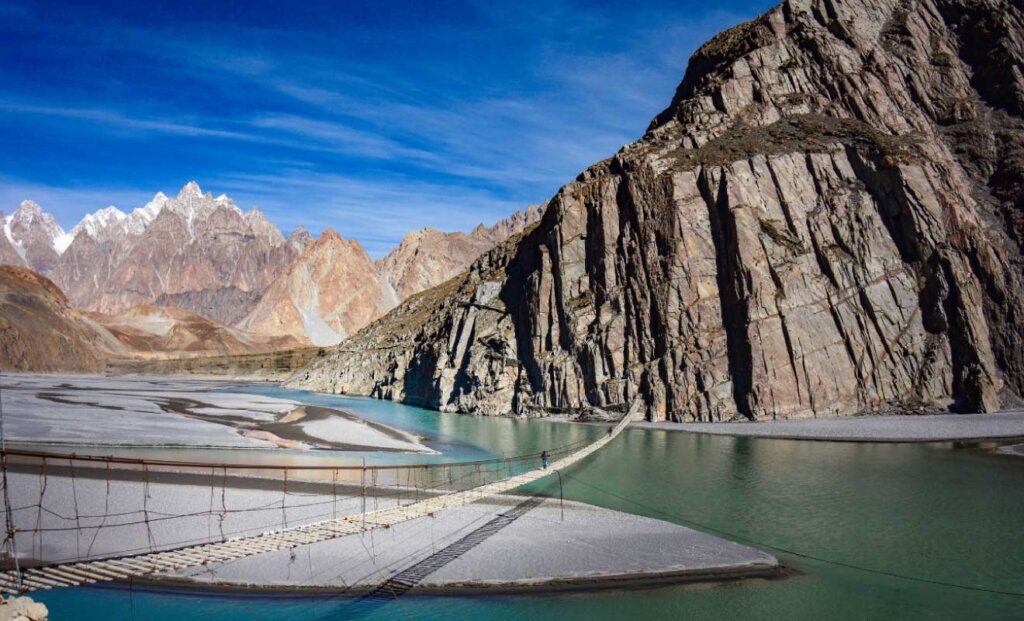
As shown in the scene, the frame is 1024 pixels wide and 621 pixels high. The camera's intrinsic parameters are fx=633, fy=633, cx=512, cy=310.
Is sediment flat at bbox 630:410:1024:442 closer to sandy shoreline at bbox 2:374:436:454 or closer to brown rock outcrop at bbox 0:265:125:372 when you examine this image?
sandy shoreline at bbox 2:374:436:454

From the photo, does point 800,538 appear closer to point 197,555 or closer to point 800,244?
point 197,555

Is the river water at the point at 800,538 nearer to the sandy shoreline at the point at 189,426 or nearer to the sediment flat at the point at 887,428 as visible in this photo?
the sediment flat at the point at 887,428

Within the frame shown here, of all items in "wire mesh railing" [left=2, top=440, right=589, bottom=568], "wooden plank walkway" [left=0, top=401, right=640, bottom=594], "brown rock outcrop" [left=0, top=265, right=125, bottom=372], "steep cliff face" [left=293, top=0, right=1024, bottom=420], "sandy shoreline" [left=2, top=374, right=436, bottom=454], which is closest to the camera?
"wooden plank walkway" [left=0, top=401, right=640, bottom=594]

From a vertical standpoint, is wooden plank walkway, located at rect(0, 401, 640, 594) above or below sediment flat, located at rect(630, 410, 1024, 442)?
below

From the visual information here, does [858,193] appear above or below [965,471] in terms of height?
above

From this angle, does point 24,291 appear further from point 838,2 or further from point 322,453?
point 838,2

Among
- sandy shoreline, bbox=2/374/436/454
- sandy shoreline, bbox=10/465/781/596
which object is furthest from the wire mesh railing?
sandy shoreline, bbox=2/374/436/454

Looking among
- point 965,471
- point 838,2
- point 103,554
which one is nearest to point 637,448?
point 965,471

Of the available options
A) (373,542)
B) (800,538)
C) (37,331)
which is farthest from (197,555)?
(37,331)
